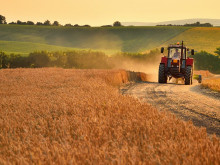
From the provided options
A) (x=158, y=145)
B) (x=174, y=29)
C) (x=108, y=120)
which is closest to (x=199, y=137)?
(x=158, y=145)

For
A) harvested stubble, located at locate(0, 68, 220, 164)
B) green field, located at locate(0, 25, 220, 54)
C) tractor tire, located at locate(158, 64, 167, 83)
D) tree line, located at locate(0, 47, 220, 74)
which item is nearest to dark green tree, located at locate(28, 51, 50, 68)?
tree line, located at locate(0, 47, 220, 74)

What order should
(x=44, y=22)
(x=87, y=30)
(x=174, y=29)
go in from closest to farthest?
1. (x=174, y=29)
2. (x=87, y=30)
3. (x=44, y=22)

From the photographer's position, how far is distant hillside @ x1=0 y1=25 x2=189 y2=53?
304 feet

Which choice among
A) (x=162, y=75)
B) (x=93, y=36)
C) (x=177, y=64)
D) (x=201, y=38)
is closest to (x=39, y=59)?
(x=162, y=75)

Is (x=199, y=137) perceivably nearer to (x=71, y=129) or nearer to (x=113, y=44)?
(x=71, y=129)

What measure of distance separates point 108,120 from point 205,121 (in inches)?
165

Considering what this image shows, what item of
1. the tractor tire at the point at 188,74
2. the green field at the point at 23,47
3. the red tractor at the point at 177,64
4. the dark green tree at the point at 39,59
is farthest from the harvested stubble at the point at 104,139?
the green field at the point at 23,47

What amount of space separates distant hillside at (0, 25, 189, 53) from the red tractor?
63859 mm

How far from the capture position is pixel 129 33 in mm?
104562

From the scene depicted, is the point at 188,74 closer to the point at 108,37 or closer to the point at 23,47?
the point at 23,47

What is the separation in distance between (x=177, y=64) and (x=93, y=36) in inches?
3330

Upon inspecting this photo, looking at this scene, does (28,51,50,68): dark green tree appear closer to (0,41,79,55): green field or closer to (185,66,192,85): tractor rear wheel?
(0,41,79,55): green field

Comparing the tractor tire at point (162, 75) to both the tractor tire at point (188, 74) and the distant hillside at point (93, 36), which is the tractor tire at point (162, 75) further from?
the distant hillside at point (93, 36)

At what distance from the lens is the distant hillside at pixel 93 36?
92544 millimetres
